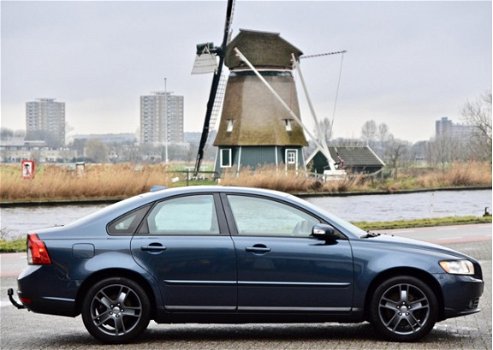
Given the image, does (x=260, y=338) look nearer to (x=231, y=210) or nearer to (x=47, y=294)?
(x=231, y=210)

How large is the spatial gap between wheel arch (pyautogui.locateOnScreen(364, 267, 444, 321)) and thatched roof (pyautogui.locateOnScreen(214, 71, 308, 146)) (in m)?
51.4

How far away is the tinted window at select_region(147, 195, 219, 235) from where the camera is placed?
8156 mm

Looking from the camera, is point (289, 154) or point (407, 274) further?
point (289, 154)

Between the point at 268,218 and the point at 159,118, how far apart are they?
11270 cm

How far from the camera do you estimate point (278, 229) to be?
8.23m

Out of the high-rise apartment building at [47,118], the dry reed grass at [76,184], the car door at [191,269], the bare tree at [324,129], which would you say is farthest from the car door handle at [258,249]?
the high-rise apartment building at [47,118]

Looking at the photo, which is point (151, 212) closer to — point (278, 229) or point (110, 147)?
point (278, 229)

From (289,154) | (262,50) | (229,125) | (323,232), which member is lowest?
(323,232)

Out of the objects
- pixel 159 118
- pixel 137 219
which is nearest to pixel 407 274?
pixel 137 219

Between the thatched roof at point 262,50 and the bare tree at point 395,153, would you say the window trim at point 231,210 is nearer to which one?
the thatched roof at point 262,50

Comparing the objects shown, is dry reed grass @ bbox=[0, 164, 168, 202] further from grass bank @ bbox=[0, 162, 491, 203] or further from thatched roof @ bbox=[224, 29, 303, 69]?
thatched roof @ bbox=[224, 29, 303, 69]

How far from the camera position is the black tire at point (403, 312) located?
316 inches

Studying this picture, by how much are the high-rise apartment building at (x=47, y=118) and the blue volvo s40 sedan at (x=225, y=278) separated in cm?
8683

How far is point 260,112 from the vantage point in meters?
60.5
